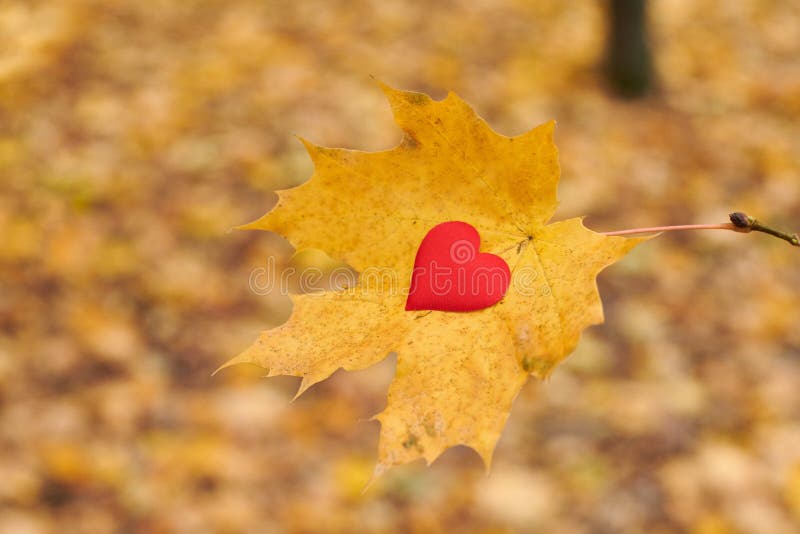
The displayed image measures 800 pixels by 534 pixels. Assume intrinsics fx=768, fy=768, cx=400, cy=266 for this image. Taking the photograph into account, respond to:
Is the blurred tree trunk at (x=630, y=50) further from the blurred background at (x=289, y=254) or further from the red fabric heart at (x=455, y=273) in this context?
the red fabric heart at (x=455, y=273)

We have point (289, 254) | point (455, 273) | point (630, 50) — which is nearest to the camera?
point (455, 273)

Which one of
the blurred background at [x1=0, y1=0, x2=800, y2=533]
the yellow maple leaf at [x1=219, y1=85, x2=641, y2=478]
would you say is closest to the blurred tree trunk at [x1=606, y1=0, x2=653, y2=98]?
the blurred background at [x1=0, y1=0, x2=800, y2=533]

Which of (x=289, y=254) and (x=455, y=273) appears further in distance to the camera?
(x=289, y=254)

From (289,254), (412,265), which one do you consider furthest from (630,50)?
(412,265)

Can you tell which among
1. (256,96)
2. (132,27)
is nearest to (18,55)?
(132,27)

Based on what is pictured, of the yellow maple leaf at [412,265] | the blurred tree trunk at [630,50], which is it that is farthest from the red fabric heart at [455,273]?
the blurred tree trunk at [630,50]

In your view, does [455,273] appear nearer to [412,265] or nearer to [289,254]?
[412,265]
